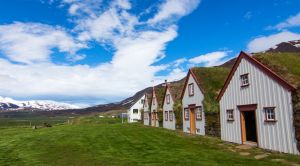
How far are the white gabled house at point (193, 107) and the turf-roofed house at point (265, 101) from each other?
720cm

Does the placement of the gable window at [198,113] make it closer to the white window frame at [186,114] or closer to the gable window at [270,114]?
the white window frame at [186,114]

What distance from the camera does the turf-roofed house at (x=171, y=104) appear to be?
144 ft

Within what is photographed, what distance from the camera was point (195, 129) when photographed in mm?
36062

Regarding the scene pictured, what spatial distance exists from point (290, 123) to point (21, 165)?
16731 mm

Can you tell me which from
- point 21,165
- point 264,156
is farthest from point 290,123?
point 21,165

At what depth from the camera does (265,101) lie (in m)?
21.0

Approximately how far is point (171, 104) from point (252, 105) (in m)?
24.1

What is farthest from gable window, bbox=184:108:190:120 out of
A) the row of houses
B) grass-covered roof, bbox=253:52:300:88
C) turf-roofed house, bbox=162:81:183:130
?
grass-covered roof, bbox=253:52:300:88

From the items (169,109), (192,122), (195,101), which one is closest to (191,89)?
(195,101)

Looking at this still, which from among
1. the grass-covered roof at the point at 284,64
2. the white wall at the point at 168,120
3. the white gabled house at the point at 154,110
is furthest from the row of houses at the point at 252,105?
the white gabled house at the point at 154,110

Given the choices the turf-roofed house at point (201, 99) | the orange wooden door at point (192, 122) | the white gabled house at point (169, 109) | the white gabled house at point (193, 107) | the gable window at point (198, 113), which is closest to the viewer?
the turf-roofed house at point (201, 99)

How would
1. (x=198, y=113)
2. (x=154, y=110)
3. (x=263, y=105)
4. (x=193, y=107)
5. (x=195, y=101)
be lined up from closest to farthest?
(x=263, y=105)
(x=198, y=113)
(x=195, y=101)
(x=193, y=107)
(x=154, y=110)

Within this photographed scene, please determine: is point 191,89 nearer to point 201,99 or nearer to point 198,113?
point 201,99

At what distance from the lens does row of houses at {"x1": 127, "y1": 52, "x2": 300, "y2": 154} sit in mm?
18859
